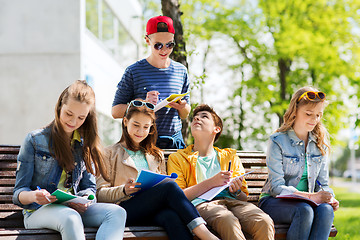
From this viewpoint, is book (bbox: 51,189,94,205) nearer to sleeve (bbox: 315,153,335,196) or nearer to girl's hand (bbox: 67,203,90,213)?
girl's hand (bbox: 67,203,90,213)

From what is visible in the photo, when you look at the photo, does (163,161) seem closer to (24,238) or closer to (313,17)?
(24,238)

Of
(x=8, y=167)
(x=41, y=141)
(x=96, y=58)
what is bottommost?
(x=8, y=167)

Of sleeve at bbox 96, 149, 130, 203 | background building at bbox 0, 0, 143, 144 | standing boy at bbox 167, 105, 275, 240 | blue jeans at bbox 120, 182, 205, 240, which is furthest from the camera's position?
background building at bbox 0, 0, 143, 144

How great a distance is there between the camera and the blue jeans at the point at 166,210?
3.70m

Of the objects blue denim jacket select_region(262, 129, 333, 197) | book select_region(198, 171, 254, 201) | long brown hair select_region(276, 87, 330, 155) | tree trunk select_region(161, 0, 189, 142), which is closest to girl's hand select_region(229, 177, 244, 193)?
book select_region(198, 171, 254, 201)

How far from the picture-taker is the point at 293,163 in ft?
14.6

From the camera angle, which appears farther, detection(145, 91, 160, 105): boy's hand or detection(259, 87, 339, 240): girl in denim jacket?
detection(145, 91, 160, 105): boy's hand

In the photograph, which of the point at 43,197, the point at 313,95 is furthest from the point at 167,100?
the point at 43,197

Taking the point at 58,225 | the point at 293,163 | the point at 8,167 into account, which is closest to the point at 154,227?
the point at 58,225

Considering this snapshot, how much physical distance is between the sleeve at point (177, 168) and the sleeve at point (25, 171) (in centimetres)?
118

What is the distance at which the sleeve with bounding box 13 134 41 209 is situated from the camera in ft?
11.8

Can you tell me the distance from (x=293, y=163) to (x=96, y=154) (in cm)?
170

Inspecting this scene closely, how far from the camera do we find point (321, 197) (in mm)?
4164

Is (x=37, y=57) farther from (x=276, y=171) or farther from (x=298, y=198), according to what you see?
(x=298, y=198)
